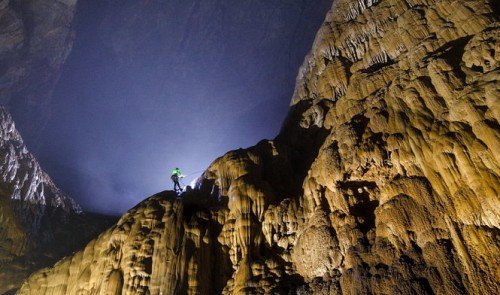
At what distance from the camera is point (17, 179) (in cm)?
1919

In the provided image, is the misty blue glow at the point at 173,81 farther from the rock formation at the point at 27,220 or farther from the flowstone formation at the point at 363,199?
the flowstone formation at the point at 363,199

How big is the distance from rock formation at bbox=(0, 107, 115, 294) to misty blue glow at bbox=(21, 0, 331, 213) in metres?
20.6

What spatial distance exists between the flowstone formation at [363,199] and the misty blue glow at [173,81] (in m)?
23.7

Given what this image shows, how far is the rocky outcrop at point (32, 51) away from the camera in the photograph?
27250 mm

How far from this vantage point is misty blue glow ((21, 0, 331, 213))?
1484 inches

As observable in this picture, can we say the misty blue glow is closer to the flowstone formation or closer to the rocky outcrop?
the rocky outcrop

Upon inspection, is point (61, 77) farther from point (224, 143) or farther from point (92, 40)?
point (224, 143)

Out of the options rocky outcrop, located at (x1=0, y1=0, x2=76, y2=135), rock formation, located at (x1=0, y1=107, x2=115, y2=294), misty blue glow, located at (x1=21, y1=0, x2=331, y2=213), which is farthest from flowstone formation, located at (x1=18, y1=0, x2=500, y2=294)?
misty blue glow, located at (x1=21, y1=0, x2=331, y2=213)

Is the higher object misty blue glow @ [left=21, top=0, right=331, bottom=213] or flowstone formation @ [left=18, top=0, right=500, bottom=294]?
misty blue glow @ [left=21, top=0, right=331, bottom=213]

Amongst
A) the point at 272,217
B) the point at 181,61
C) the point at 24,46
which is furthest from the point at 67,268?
the point at 181,61

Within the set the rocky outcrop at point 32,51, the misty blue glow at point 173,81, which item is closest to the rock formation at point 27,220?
the rocky outcrop at point 32,51

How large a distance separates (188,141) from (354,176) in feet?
134

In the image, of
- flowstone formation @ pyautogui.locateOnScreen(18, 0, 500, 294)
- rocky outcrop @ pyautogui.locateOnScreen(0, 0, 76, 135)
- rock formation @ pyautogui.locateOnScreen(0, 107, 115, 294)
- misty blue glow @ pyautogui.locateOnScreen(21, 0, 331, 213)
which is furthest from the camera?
misty blue glow @ pyautogui.locateOnScreen(21, 0, 331, 213)

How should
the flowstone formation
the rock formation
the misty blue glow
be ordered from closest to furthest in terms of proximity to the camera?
the flowstone formation, the rock formation, the misty blue glow
